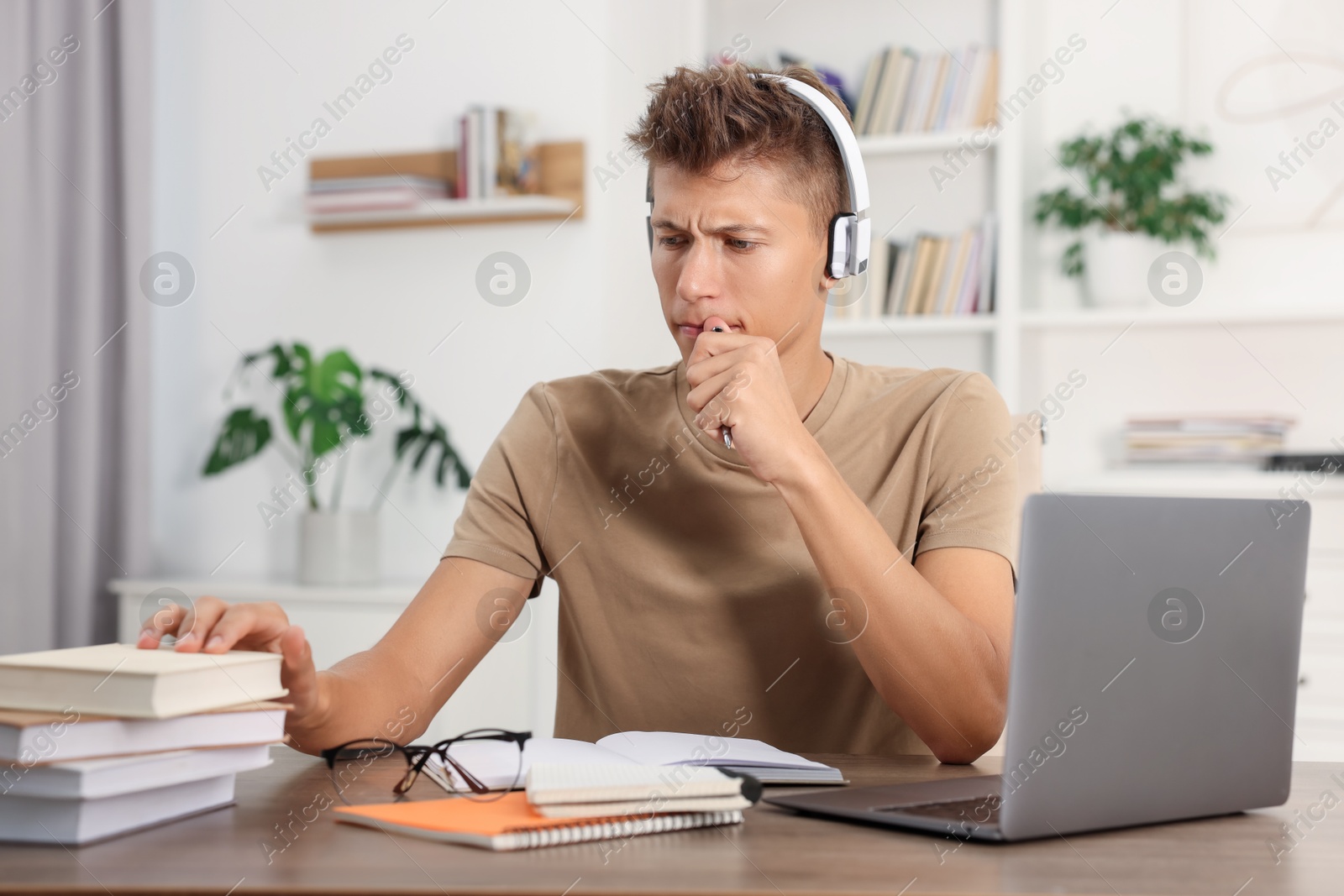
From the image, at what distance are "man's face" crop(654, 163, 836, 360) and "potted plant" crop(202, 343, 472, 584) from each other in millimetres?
1615

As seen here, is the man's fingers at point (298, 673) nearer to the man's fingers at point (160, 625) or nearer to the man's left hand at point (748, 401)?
the man's fingers at point (160, 625)

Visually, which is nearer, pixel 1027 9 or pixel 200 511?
pixel 1027 9

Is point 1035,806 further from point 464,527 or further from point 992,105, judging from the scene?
point 992,105

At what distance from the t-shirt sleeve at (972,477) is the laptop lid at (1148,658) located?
15.2 inches

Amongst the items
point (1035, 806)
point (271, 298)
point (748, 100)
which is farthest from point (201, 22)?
point (1035, 806)

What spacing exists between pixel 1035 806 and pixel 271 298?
2864 millimetres

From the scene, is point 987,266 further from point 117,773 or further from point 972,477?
point 117,773

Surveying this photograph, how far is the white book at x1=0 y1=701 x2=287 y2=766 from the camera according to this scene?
2.30ft

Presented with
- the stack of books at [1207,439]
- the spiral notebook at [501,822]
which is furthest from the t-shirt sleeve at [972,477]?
the stack of books at [1207,439]

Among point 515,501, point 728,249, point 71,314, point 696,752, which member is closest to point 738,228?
point 728,249

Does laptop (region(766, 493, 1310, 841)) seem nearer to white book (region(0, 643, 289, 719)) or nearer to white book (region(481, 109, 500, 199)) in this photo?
white book (region(0, 643, 289, 719))

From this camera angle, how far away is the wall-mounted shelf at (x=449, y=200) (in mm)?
2918

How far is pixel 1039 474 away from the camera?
144cm

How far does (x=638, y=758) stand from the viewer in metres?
0.90
